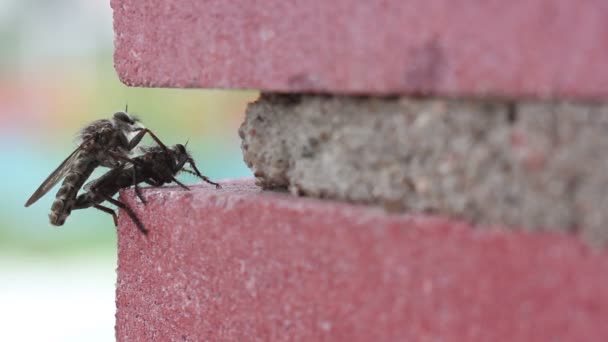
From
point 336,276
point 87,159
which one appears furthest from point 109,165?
point 336,276

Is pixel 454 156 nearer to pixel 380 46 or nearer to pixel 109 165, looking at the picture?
pixel 380 46

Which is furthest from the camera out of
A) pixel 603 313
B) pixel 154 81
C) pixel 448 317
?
pixel 154 81

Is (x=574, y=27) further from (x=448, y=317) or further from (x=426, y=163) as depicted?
(x=448, y=317)

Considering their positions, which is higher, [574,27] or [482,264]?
[574,27]

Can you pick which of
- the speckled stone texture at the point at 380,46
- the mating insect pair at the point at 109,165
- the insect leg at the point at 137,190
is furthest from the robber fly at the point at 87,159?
the speckled stone texture at the point at 380,46

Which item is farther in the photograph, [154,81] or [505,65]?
[154,81]

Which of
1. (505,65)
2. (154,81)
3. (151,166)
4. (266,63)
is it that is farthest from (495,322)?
(151,166)
